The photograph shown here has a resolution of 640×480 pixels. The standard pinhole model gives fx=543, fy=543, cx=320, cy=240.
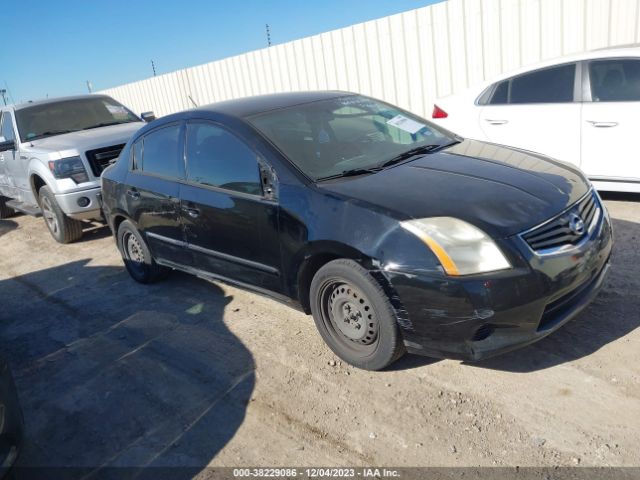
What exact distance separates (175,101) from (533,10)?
1023 centimetres

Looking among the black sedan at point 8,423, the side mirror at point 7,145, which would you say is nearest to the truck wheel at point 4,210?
the side mirror at point 7,145

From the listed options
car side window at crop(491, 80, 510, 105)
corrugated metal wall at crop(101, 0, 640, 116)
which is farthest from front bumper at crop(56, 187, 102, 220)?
corrugated metal wall at crop(101, 0, 640, 116)

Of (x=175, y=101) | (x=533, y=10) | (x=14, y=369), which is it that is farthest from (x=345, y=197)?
(x=175, y=101)

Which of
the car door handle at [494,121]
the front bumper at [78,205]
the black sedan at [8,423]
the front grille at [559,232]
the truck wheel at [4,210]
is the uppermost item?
the car door handle at [494,121]

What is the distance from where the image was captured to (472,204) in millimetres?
2928

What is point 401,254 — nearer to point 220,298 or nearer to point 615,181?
point 220,298

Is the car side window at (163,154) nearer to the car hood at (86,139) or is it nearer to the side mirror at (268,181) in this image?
the side mirror at (268,181)

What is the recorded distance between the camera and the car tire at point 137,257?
5141 mm

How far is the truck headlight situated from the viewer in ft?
22.2

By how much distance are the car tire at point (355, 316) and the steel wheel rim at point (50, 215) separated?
17.4ft

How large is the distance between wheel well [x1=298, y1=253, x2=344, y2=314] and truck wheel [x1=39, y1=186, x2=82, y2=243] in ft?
15.8

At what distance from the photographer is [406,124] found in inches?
169

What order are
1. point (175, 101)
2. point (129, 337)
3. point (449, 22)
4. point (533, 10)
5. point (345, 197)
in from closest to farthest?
point (345, 197)
point (129, 337)
point (533, 10)
point (449, 22)
point (175, 101)

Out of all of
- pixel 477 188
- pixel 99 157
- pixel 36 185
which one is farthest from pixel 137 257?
pixel 477 188
